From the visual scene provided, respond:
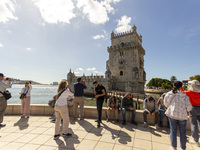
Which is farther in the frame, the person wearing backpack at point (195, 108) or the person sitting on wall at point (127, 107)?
the person sitting on wall at point (127, 107)

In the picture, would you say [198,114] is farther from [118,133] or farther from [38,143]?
[38,143]

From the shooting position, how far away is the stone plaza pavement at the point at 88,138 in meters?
3.15

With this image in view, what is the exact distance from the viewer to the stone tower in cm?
3019

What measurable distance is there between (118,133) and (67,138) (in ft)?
6.37

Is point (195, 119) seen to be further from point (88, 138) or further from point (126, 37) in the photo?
point (126, 37)

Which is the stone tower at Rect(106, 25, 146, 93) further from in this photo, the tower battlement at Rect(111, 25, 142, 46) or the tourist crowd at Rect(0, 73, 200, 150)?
the tourist crowd at Rect(0, 73, 200, 150)

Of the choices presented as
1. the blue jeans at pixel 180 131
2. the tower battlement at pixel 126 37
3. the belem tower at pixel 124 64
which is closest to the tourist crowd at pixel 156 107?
the blue jeans at pixel 180 131

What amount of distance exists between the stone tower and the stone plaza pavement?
85.2ft

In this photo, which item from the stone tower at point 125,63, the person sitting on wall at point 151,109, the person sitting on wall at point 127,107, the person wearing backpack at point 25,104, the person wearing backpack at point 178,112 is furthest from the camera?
the stone tower at point 125,63

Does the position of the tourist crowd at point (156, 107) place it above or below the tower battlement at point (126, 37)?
below

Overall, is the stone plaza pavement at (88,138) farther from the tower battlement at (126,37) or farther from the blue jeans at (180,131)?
the tower battlement at (126,37)

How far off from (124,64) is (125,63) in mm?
441

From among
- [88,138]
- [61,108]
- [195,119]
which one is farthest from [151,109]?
[61,108]

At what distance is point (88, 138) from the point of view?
3.63 m
